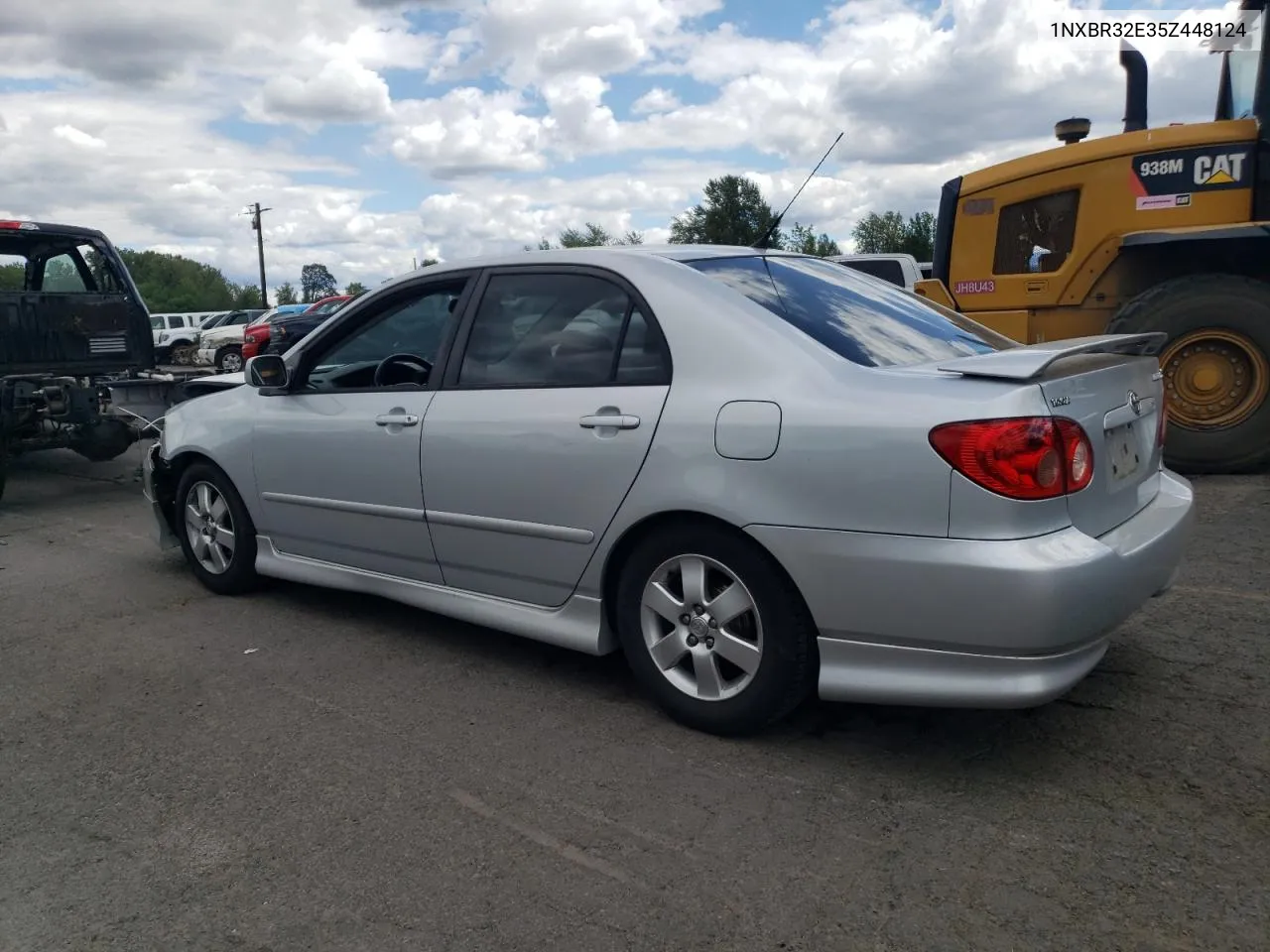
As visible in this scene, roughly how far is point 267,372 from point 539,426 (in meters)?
1.66

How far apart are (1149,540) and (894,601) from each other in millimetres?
857

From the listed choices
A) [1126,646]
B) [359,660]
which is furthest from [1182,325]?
[359,660]

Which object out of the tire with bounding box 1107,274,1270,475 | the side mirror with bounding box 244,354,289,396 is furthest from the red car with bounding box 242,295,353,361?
the side mirror with bounding box 244,354,289,396

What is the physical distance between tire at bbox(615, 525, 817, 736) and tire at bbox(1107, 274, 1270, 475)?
5130mm

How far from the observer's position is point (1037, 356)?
3.08m

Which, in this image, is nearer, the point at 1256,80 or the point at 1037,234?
the point at 1256,80

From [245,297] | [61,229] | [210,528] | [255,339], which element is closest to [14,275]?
[61,229]

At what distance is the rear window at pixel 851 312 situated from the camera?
3.35 meters

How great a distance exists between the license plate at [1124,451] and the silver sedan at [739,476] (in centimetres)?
1

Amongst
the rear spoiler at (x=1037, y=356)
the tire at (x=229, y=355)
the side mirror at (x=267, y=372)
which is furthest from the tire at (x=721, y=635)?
the tire at (x=229, y=355)

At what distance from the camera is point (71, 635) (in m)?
4.77

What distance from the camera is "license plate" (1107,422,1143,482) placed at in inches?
123

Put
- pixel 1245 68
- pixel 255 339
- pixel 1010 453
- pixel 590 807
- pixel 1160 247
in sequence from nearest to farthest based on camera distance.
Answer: pixel 1010 453 → pixel 590 807 → pixel 1160 247 → pixel 1245 68 → pixel 255 339

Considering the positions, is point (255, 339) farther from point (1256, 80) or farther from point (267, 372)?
point (1256, 80)
